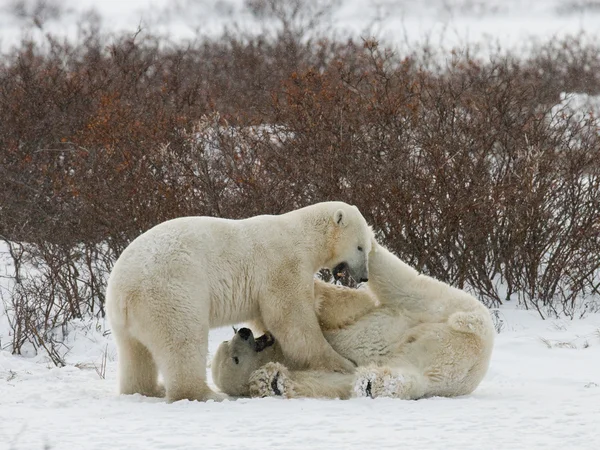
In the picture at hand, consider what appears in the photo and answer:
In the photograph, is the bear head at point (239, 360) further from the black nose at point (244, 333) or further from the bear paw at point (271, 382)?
the bear paw at point (271, 382)

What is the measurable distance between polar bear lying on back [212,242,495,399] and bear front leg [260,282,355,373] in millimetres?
72

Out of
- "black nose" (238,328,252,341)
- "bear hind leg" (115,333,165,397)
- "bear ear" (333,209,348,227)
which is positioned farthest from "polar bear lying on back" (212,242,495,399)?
"bear hind leg" (115,333,165,397)

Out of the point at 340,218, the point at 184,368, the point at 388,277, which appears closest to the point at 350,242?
the point at 340,218

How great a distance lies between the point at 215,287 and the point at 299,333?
1.69 ft

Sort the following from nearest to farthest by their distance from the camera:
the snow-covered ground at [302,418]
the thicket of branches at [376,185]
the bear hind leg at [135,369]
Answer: the snow-covered ground at [302,418] < the bear hind leg at [135,369] < the thicket of branches at [376,185]

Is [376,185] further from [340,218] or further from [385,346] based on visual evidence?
[385,346]

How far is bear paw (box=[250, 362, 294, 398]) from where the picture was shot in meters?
4.21

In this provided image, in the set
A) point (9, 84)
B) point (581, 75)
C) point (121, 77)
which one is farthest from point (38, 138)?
point (581, 75)

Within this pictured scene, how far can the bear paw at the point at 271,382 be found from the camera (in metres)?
4.21

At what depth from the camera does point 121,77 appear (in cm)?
1343

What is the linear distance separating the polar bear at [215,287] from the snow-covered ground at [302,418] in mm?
234

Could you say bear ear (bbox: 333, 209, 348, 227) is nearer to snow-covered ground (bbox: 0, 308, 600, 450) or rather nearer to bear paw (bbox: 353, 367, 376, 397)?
bear paw (bbox: 353, 367, 376, 397)

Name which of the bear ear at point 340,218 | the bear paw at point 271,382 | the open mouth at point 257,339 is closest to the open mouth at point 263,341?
the open mouth at point 257,339

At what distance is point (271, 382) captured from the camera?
13.9 ft
